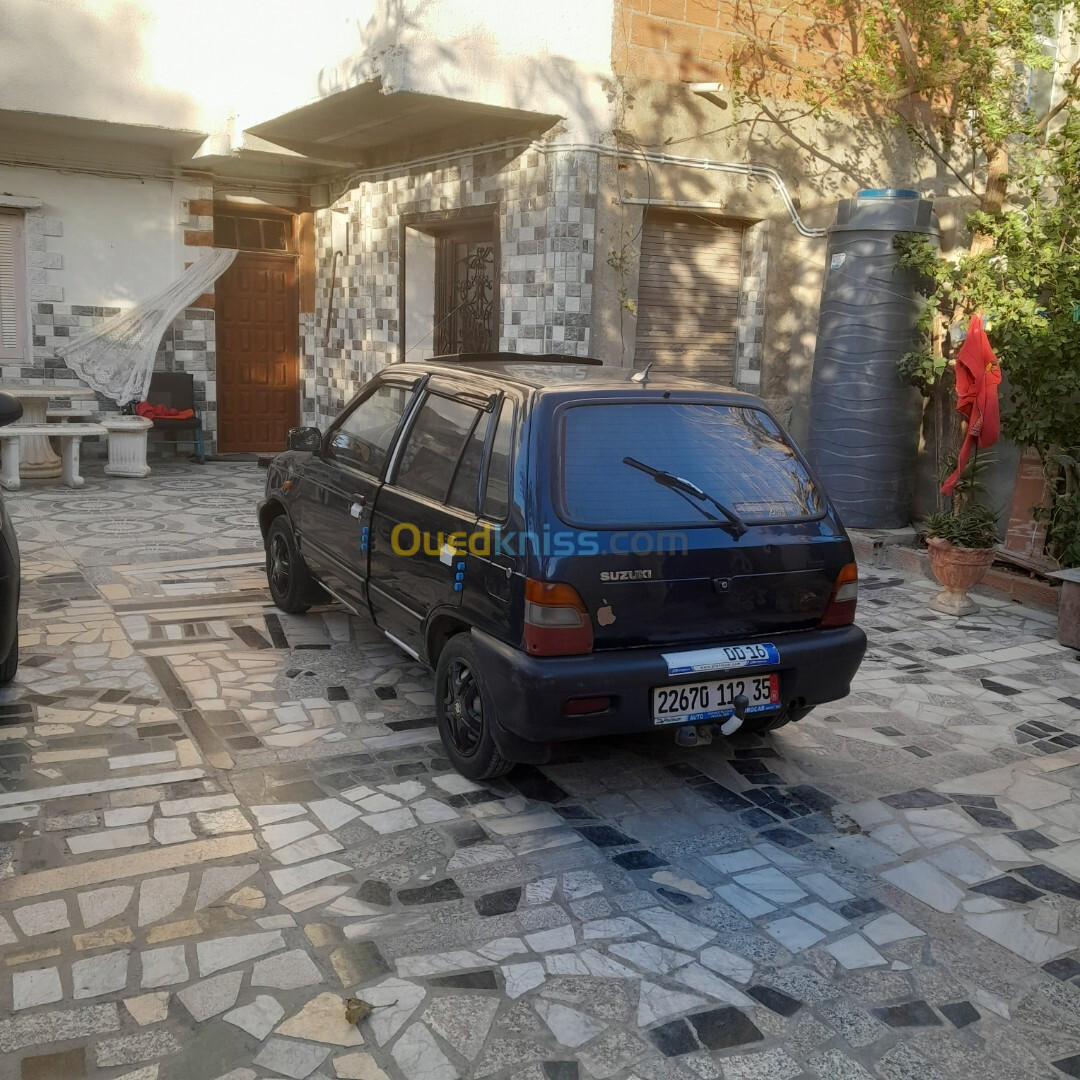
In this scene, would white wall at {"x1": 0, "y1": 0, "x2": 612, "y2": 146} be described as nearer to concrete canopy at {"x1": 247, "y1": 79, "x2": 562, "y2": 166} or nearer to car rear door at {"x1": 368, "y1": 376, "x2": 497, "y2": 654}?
concrete canopy at {"x1": 247, "y1": 79, "x2": 562, "y2": 166}

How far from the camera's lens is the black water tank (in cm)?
869

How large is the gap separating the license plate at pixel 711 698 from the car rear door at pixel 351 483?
1815 mm

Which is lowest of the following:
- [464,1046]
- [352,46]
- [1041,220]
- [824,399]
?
[464,1046]

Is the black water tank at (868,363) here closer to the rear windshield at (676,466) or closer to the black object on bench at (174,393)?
the rear windshield at (676,466)

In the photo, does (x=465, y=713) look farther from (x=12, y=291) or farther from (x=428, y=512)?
(x=12, y=291)

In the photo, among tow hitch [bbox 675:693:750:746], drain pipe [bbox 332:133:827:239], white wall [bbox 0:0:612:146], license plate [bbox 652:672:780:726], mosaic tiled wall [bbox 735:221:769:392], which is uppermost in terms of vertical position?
white wall [bbox 0:0:612:146]

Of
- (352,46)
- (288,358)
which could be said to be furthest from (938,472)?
(288,358)

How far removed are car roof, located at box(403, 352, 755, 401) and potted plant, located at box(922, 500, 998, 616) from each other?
355 centimetres

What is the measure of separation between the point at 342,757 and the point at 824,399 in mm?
5728

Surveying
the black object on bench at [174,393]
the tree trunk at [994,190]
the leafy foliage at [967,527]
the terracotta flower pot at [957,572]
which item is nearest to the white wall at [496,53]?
the tree trunk at [994,190]

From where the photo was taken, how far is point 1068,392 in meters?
7.66

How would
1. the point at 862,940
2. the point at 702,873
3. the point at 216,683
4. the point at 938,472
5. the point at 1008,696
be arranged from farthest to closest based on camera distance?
the point at 938,472 → the point at 1008,696 → the point at 216,683 → the point at 702,873 → the point at 862,940

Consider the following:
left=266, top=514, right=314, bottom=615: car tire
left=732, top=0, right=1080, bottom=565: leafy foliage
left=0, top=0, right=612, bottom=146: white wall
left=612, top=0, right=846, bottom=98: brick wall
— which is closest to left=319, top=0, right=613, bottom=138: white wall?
left=0, top=0, right=612, bottom=146: white wall

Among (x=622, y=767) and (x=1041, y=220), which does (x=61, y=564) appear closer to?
(x=622, y=767)
